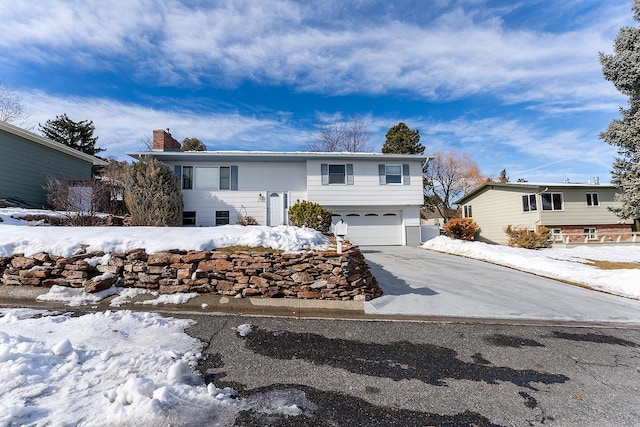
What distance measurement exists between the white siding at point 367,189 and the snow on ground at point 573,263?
9.95 feet

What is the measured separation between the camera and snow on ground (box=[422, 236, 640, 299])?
26.2 ft

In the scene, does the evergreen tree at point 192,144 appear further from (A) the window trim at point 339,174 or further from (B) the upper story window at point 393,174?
(B) the upper story window at point 393,174

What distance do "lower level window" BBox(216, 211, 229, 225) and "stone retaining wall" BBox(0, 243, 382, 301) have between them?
372 inches

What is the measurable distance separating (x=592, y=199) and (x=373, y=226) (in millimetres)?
15477

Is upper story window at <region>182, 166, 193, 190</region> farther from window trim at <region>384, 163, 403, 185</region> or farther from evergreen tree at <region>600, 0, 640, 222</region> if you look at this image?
evergreen tree at <region>600, 0, 640, 222</region>

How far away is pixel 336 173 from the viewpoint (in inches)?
616

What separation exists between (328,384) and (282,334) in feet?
4.40

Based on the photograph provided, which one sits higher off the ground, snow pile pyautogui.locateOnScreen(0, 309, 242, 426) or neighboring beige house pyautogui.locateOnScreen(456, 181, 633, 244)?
neighboring beige house pyautogui.locateOnScreen(456, 181, 633, 244)

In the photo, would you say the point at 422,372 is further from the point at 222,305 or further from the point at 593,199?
the point at 593,199

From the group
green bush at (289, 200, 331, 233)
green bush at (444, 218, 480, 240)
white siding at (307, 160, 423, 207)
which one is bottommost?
green bush at (444, 218, 480, 240)

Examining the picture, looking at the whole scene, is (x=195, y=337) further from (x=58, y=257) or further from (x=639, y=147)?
(x=639, y=147)

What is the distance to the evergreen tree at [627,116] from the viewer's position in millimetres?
9922

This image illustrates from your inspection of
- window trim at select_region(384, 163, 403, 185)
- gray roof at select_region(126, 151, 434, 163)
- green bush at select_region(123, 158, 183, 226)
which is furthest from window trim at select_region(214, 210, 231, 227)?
window trim at select_region(384, 163, 403, 185)

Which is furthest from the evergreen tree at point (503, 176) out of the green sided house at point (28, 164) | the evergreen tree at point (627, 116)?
the green sided house at point (28, 164)
